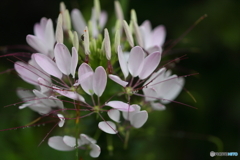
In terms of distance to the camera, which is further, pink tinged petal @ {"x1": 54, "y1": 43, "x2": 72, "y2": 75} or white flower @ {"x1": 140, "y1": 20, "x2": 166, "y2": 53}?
white flower @ {"x1": 140, "y1": 20, "x2": 166, "y2": 53}

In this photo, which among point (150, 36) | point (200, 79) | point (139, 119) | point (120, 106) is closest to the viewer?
point (120, 106)

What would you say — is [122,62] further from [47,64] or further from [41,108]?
[41,108]

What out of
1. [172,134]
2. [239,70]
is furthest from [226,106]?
[172,134]

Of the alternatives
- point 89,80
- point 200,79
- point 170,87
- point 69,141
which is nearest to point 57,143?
point 69,141

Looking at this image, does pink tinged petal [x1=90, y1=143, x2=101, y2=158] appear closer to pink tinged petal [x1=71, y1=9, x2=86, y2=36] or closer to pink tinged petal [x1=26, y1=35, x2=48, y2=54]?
pink tinged petal [x1=26, y1=35, x2=48, y2=54]

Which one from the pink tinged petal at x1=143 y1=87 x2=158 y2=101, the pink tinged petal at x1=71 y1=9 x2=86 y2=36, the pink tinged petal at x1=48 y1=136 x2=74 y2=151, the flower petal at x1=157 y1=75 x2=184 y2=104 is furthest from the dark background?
the pink tinged petal at x1=48 y1=136 x2=74 y2=151

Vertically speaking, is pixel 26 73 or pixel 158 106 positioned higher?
pixel 26 73
